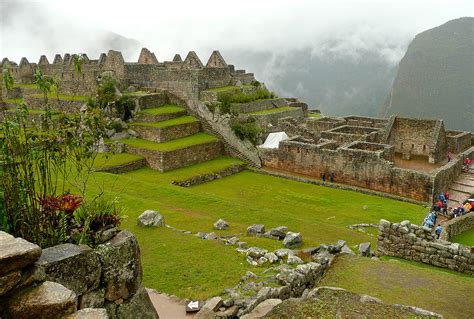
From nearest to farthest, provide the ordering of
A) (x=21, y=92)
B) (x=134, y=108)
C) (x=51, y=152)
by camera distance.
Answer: (x=51, y=152)
(x=134, y=108)
(x=21, y=92)

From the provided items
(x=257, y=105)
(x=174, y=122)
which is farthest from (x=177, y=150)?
(x=257, y=105)

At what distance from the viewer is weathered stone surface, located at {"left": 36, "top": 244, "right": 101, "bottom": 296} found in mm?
5500

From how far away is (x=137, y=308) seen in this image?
6762 mm

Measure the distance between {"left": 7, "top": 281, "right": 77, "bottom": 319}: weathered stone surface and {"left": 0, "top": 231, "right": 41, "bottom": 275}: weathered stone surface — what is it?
330 mm

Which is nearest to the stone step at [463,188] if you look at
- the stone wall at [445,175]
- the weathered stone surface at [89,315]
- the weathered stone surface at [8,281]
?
the stone wall at [445,175]

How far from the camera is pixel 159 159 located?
86.1ft

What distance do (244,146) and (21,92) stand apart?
24100 mm

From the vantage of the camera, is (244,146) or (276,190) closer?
(276,190)

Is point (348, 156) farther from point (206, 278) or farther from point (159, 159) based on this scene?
point (206, 278)

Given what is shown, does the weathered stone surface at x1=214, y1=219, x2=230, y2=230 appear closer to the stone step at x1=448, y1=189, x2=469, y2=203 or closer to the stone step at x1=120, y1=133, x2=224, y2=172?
the stone step at x1=120, y1=133, x2=224, y2=172

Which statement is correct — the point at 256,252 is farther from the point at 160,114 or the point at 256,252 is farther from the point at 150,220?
the point at 160,114

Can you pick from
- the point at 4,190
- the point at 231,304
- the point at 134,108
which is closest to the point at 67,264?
the point at 4,190

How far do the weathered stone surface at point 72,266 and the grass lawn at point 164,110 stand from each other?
82.1 feet

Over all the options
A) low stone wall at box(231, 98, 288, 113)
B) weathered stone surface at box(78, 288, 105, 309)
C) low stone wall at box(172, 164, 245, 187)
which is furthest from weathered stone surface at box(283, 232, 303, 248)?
low stone wall at box(231, 98, 288, 113)
